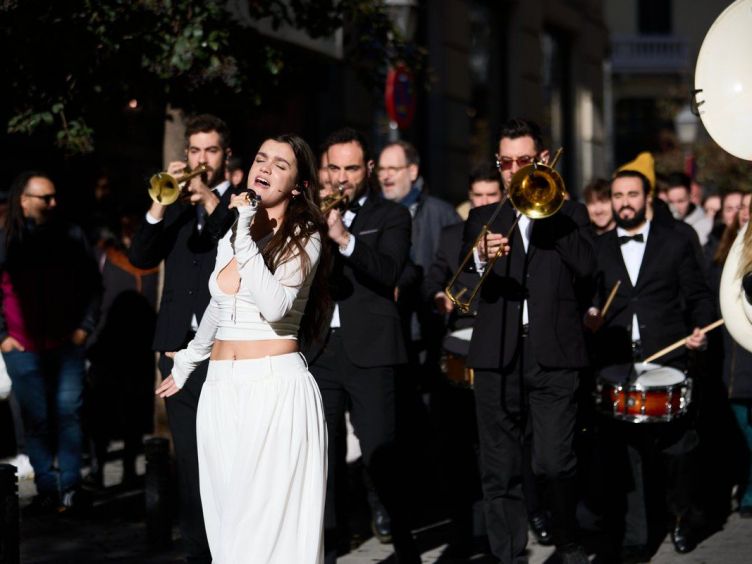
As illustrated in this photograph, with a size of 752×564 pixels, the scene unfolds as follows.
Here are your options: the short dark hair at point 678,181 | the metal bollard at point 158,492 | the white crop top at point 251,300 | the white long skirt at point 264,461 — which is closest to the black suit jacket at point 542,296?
the white crop top at point 251,300

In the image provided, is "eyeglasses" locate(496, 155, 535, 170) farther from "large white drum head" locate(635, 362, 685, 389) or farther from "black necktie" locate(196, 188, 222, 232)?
"black necktie" locate(196, 188, 222, 232)

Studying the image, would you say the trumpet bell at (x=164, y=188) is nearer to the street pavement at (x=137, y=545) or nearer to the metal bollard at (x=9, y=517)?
the metal bollard at (x=9, y=517)

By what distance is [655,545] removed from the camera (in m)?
8.48

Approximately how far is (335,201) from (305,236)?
101 cm

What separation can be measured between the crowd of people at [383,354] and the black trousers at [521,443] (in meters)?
0.01

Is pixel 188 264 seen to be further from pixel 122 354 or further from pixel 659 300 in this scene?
pixel 122 354

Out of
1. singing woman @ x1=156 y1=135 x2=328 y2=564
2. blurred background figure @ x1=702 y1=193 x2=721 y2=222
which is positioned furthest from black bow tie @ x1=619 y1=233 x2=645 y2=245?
blurred background figure @ x1=702 y1=193 x2=721 y2=222

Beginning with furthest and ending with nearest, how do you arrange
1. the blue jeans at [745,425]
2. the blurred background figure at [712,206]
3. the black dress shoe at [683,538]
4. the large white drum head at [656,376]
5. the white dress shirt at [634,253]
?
the blurred background figure at [712,206], the blue jeans at [745,425], the white dress shirt at [634,253], the black dress shoe at [683,538], the large white drum head at [656,376]

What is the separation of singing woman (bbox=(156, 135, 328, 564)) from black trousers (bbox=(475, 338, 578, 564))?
5.44ft

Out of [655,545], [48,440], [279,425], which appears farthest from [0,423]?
[279,425]

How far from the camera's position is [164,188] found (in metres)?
6.78

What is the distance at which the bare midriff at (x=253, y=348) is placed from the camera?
18.5 feet

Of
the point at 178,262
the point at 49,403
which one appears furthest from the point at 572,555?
the point at 49,403

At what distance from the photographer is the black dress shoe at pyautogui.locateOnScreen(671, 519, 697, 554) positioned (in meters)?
8.23
